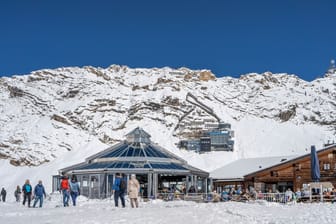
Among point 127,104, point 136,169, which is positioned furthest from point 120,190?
point 127,104

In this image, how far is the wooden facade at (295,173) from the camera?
101ft

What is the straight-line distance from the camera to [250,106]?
101 m

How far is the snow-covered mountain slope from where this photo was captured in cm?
7269

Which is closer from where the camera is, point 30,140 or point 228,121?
point 30,140

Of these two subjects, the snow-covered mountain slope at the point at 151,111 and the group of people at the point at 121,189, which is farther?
the snow-covered mountain slope at the point at 151,111

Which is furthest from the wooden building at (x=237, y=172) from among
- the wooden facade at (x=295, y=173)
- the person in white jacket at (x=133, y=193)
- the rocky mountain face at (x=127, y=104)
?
the rocky mountain face at (x=127, y=104)

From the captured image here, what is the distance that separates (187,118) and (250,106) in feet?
59.3

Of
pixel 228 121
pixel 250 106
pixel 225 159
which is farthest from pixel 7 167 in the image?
pixel 250 106

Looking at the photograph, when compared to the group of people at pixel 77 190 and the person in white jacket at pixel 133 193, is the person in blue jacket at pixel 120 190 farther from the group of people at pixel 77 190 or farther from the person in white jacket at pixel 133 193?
the person in white jacket at pixel 133 193

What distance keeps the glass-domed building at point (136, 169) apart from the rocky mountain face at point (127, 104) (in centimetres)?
4037

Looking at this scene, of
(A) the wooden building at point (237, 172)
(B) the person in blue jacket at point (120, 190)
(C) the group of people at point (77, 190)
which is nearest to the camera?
(C) the group of people at point (77, 190)

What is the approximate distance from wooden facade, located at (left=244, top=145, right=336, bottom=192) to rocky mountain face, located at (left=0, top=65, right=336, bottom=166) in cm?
4353

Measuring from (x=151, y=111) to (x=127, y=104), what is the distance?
5.61 metres

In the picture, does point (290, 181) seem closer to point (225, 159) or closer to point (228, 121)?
point (225, 159)
